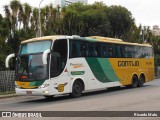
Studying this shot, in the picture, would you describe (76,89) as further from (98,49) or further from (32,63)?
(98,49)

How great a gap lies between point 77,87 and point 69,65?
57.4 inches

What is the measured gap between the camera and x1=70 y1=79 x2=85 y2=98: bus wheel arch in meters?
20.3

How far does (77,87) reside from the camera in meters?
20.6

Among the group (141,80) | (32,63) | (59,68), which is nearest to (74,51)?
(59,68)

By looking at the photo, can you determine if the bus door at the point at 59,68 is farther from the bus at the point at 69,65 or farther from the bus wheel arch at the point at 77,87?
the bus wheel arch at the point at 77,87

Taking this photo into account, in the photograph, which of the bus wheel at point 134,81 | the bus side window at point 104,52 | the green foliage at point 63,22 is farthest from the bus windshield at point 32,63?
the green foliage at point 63,22

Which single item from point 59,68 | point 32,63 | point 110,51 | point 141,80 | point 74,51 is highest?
point 110,51

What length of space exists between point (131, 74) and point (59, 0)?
38.4 metres

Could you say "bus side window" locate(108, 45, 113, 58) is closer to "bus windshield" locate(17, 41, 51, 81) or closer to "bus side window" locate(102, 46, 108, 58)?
"bus side window" locate(102, 46, 108, 58)

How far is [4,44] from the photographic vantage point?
38125 mm

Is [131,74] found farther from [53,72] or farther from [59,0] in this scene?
[59,0]

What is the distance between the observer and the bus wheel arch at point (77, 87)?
2027cm

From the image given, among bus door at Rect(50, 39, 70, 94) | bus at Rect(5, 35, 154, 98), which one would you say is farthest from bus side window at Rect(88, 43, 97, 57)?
bus door at Rect(50, 39, 70, 94)

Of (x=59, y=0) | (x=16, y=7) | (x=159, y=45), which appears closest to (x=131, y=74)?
(x=16, y=7)
